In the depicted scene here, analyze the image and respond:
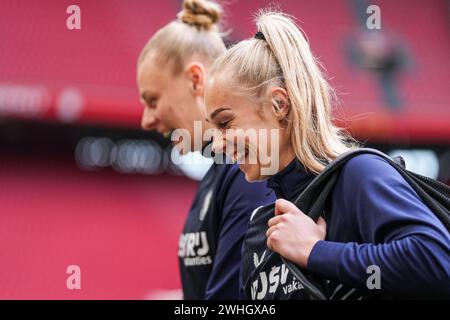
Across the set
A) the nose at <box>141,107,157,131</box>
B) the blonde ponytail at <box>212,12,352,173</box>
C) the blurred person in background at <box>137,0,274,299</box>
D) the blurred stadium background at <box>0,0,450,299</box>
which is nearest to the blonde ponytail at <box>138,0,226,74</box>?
the blurred person in background at <box>137,0,274,299</box>

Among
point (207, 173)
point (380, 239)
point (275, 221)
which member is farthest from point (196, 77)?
point (380, 239)

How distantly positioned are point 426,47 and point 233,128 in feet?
22.2

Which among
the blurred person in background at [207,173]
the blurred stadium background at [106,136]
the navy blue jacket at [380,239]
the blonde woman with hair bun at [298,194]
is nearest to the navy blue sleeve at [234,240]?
the blurred person in background at [207,173]

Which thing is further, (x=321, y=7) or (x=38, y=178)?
(x=321, y=7)

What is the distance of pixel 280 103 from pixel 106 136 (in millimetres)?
4283

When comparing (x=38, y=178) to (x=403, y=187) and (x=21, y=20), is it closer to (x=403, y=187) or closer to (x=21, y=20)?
(x=21, y=20)

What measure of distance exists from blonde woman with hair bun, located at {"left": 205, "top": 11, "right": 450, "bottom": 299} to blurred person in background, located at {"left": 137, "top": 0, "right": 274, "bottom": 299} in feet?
0.95

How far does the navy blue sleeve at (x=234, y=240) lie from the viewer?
174 cm

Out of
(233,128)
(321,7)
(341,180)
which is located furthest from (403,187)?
(321,7)

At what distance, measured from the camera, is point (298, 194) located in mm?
1350

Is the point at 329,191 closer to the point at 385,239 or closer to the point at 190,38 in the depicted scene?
the point at 385,239

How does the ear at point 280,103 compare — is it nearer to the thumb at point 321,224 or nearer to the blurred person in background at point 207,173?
the thumb at point 321,224

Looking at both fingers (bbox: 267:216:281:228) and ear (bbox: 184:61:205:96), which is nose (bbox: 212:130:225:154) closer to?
fingers (bbox: 267:216:281:228)
